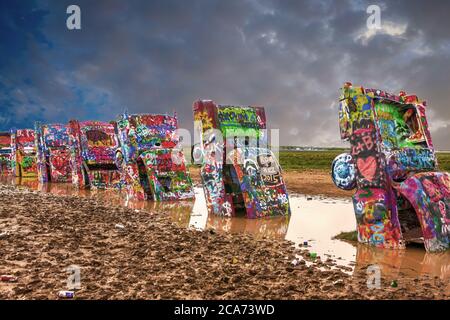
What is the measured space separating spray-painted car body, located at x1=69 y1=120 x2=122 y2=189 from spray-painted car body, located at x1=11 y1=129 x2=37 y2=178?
13.1 metres

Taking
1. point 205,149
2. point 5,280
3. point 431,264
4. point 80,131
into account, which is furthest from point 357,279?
point 80,131

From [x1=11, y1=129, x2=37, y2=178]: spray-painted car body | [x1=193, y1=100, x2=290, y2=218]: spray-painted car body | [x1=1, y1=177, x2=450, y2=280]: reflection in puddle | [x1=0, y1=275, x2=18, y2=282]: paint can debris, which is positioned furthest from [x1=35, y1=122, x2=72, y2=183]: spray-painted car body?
[x1=0, y1=275, x2=18, y2=282]: paint can debris

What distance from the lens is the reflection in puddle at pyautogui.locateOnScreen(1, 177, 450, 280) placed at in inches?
275

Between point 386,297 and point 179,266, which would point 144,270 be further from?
point 386,297

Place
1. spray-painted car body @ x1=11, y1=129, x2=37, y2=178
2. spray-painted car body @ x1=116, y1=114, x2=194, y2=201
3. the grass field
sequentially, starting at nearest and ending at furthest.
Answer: spray-painted car body @ x1=116, y1=114, x2=194, y2=201 < spray-painted car body @ x1=11, y1=129, x2=37, y2=178 < the grass field

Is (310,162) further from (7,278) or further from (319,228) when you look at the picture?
(7,278)

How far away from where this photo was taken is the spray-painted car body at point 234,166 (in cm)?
1218

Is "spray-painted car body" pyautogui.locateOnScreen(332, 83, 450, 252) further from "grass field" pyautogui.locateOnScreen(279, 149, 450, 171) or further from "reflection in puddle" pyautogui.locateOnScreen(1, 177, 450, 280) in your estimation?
"grass field" pyautogui.locateOnScreen(279, 149, 450, 171)

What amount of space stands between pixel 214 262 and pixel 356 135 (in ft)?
13.3

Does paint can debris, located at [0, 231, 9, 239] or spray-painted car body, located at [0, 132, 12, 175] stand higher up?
spray-painted car body, located at [0, 132, 12, 175]

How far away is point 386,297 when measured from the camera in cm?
498

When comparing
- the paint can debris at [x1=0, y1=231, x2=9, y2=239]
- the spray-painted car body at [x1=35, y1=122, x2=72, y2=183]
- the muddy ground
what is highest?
the spray-painted car body at [x1=35, y1=122, x2=72, y2=183]

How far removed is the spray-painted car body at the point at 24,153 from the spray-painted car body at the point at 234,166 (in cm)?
2578

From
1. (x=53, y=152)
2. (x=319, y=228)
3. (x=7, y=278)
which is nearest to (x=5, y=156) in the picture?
(x=53, y=152)
